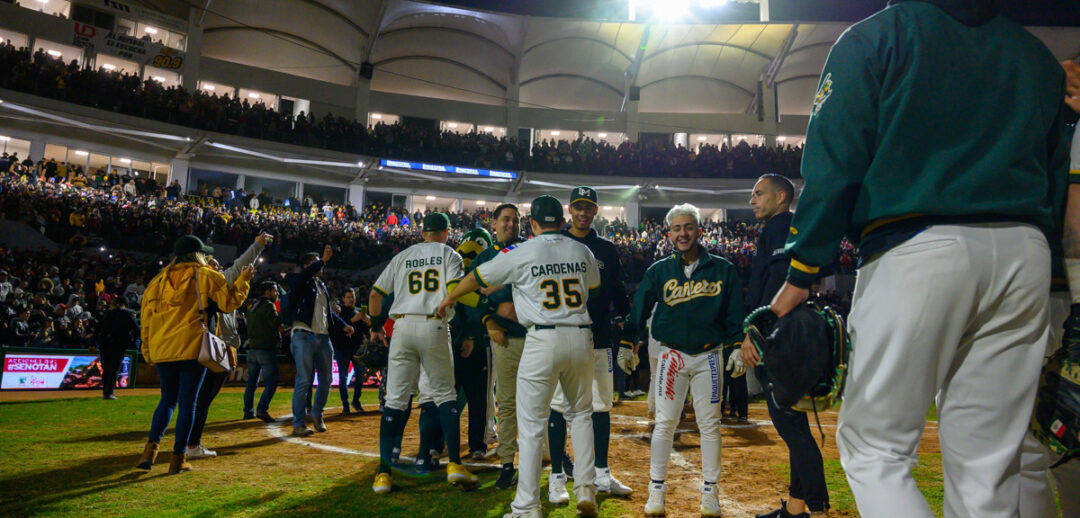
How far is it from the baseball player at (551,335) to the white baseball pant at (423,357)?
0.84 metres

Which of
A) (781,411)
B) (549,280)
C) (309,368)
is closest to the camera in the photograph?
(781,411)

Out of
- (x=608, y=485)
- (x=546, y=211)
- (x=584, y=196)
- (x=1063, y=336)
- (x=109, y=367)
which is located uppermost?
(x=584, y=196)

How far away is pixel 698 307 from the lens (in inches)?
169

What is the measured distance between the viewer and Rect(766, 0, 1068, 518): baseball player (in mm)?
1675

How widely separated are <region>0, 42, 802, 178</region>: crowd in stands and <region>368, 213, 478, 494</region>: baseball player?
76.9ft

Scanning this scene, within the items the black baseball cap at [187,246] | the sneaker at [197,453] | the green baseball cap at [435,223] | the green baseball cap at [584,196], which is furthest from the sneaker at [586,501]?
the sneaker at [197,453]

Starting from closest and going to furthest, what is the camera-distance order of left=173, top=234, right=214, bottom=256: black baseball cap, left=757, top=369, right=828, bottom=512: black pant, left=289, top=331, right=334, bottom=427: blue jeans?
left=757, top=369, right=828, bottom=512: black pant → left=173, top=234, right=214, bottom=256: black baseball cap → left=289, top=331, right=334, bottom=427: blue jeans

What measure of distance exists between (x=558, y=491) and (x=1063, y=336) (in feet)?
10.3

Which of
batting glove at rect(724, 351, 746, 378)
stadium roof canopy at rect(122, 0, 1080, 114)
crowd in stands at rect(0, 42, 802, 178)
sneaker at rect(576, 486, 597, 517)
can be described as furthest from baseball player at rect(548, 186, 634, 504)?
stadium roof canopy at rect(122, 0, 1080, 114)

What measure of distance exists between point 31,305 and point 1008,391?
15.8 meters

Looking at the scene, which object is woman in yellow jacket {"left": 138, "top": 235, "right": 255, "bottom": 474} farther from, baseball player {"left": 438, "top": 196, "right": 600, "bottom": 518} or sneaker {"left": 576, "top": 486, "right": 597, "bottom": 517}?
sneaker {"left": 576, "top": 486, "right": 597, "bottom": 517}

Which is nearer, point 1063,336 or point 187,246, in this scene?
point 1063,336

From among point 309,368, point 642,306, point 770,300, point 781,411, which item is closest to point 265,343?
point 309,368

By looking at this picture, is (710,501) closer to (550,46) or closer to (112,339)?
(112,339)
